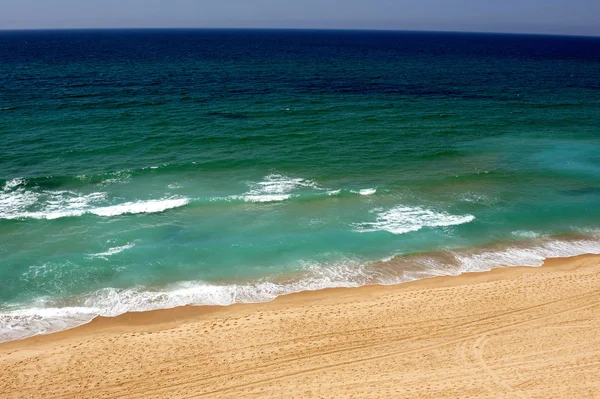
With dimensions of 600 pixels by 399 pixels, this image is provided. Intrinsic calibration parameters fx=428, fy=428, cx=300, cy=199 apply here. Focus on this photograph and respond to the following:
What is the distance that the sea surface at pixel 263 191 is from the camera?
2306 cm

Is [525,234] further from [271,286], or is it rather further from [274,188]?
[274,188]

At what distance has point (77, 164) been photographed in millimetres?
35250

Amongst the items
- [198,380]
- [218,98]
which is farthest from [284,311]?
[218,98]

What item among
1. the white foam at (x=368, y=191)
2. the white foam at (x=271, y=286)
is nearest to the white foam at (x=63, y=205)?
the white foam at (x=271, y=286)

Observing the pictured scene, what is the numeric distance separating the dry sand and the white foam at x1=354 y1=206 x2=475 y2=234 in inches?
249

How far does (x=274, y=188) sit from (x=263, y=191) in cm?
99

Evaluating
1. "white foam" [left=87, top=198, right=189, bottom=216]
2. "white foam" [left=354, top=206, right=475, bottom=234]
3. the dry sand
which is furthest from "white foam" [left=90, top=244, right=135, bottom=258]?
"white foam" [left=354, top=206, right=475, bottom=234]

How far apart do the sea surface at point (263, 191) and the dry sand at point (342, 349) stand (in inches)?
66.2

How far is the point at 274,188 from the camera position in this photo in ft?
108

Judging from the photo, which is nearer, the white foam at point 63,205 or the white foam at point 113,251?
the white foam at point 113,251

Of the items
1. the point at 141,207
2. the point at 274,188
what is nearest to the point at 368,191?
the point at 274,188

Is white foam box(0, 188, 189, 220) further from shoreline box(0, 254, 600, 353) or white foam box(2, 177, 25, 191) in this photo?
shoreline box(0, 254, 600, 353)

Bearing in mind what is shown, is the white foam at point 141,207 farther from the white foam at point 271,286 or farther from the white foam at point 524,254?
the white foam at point 524,254

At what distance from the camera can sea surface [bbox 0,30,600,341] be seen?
2306 centimetres
